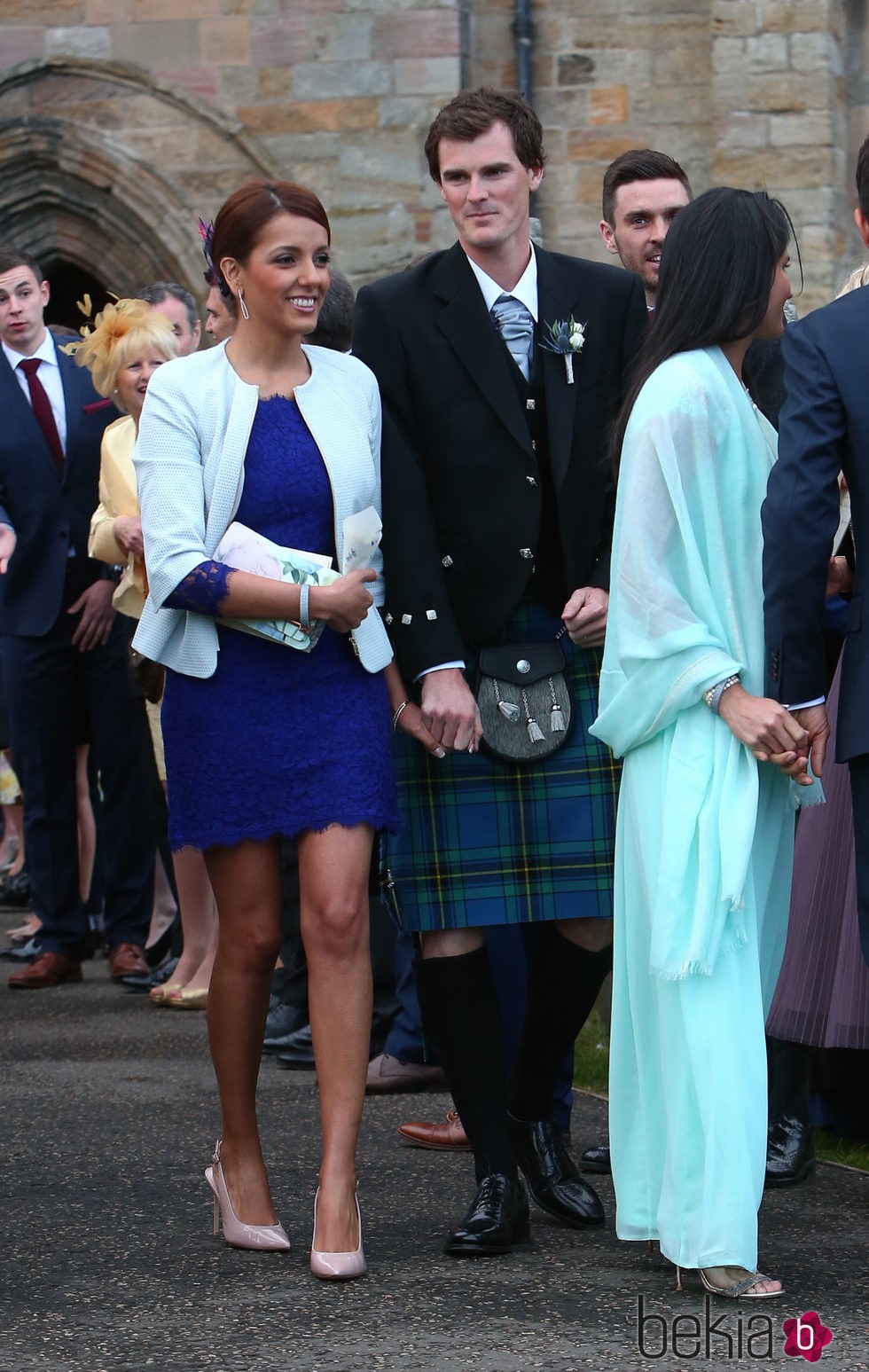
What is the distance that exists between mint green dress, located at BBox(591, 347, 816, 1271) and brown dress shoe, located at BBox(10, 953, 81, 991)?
14.3ft

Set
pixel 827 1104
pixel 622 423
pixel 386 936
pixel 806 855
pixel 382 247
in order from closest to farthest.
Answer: pixel 622 423
pixel 806 855
pixel 827 1104
pixel 386 936
pixel 382 247

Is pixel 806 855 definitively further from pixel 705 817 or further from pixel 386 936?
pixel 386 936

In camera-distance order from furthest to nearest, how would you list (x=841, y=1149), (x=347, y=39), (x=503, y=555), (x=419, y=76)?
(x=347, y=39) < (x=419, y=76) < (x=841, y=1149) < (x=503, y=555)

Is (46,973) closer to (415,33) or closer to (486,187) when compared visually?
(486,187)

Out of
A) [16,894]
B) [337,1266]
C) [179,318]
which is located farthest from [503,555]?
[16,894]

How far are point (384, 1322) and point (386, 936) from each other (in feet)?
9.74

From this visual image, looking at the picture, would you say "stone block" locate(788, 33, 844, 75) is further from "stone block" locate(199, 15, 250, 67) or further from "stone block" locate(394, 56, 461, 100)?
"stone block" locate(199, 15, 250, 67)

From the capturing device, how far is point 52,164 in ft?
47.7

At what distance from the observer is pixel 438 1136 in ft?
17.3

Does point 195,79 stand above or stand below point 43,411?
above

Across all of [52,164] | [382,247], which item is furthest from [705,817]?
[52,164]

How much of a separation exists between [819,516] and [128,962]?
4.86m

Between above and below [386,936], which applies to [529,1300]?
below

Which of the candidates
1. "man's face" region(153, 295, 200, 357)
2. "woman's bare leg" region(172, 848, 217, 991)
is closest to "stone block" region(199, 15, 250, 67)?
"man's face" region(153, 295, 200, 357)
